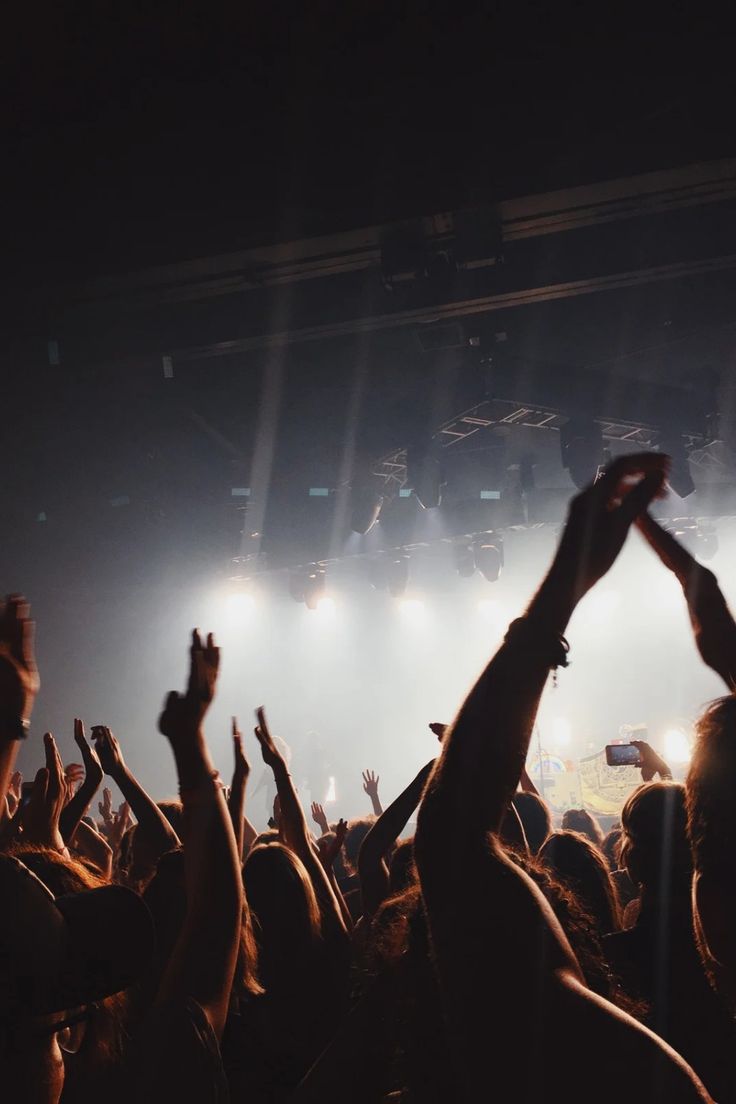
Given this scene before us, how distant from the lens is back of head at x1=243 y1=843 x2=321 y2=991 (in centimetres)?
204

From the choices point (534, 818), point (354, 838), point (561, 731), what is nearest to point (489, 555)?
point (354, 838)

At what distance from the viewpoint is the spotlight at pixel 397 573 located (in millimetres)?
12617

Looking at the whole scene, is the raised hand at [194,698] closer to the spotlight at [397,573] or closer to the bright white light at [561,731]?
the spotlight at [397,573]

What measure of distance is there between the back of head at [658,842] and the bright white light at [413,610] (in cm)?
1749

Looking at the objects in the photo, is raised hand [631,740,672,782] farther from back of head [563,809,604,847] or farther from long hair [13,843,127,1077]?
long hair [13,843,127,1077]

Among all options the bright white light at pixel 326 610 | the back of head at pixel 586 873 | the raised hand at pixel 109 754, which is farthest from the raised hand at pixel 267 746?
the bright white light at pixel 326 610

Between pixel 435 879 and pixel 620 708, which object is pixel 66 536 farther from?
pixel 620 708

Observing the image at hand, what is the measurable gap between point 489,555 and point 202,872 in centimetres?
1032

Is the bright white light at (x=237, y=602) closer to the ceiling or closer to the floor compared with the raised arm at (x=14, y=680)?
closer to the ceiling

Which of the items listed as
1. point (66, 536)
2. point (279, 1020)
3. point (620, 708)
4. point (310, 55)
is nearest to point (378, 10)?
point (310, 55)

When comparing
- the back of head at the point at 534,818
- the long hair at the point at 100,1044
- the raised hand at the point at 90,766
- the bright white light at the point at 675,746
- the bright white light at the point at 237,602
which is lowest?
the long hair at the point at 100,1044

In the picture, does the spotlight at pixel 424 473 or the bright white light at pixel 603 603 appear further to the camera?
the bright white light at pixel 603 603

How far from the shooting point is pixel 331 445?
912 cm

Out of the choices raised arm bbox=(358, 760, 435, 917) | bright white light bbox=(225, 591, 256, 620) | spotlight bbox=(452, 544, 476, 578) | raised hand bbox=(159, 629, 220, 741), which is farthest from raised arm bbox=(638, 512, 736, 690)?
bright white light bbox=(225, 591, 256, 620)
